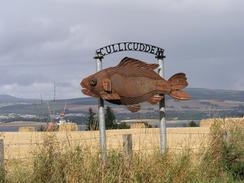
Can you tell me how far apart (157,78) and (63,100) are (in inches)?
78.6

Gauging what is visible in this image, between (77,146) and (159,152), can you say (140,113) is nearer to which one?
(159,152)

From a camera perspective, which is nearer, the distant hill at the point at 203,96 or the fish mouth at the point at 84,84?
the fish mouth at the point at 84,84

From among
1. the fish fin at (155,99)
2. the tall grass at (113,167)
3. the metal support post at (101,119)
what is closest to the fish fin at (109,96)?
the metal support post at (101,119)

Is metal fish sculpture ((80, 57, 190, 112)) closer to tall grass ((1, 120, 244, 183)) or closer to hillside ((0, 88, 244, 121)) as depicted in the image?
hillside ((0, 88, 244, 121))

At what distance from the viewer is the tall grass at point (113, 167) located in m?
8.40

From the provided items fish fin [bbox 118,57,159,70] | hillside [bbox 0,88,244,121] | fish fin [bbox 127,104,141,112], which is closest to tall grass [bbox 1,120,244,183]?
hillside [bbox 0,88,244,121]

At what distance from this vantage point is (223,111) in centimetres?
1280

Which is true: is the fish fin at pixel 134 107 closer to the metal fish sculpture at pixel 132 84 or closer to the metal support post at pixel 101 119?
the metal fish sculpture at pixel 132 84

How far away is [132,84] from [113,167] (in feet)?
6.49

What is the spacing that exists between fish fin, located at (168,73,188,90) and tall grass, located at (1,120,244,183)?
1.29 meters

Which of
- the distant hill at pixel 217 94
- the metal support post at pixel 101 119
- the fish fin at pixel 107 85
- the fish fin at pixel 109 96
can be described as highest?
the distant hill at pixel 217 94

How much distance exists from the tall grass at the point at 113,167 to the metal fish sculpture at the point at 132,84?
105 centimetres

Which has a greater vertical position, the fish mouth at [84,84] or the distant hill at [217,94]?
the distant hill at [217,94]

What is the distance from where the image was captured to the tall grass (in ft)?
27.6
